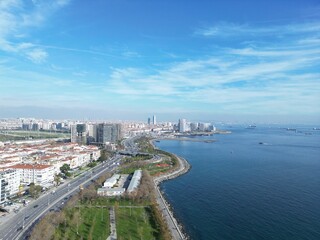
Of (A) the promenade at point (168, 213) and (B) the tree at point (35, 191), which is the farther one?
(B) the tree at point (35, 191)

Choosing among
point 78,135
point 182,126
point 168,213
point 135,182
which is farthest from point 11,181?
point 182,126

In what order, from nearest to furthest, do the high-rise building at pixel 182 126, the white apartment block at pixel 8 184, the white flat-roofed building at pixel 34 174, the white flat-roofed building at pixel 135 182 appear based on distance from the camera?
the white apartment block at pixel 8 184 < the white flat-roofed building at pixel 135 182 < the white flat-roofed building at pixel 34 174 < the high-rise building at pixel 182 126

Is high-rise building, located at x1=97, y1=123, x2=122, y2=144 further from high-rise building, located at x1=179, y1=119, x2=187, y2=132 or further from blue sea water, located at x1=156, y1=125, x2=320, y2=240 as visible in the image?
high-rise building, located at x1=179, y1=119, x2=187, y2=132

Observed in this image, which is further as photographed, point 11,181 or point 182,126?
point 182,126

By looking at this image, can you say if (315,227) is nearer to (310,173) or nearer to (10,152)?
(310,173)

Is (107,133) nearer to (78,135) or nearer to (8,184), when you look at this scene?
(78,135)

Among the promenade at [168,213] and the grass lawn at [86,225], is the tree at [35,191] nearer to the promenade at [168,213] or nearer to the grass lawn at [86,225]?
the grass lawn at [86,225]

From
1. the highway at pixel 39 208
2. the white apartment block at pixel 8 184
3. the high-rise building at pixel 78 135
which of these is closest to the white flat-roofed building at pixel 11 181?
the white apartment block at pixel 8 184
